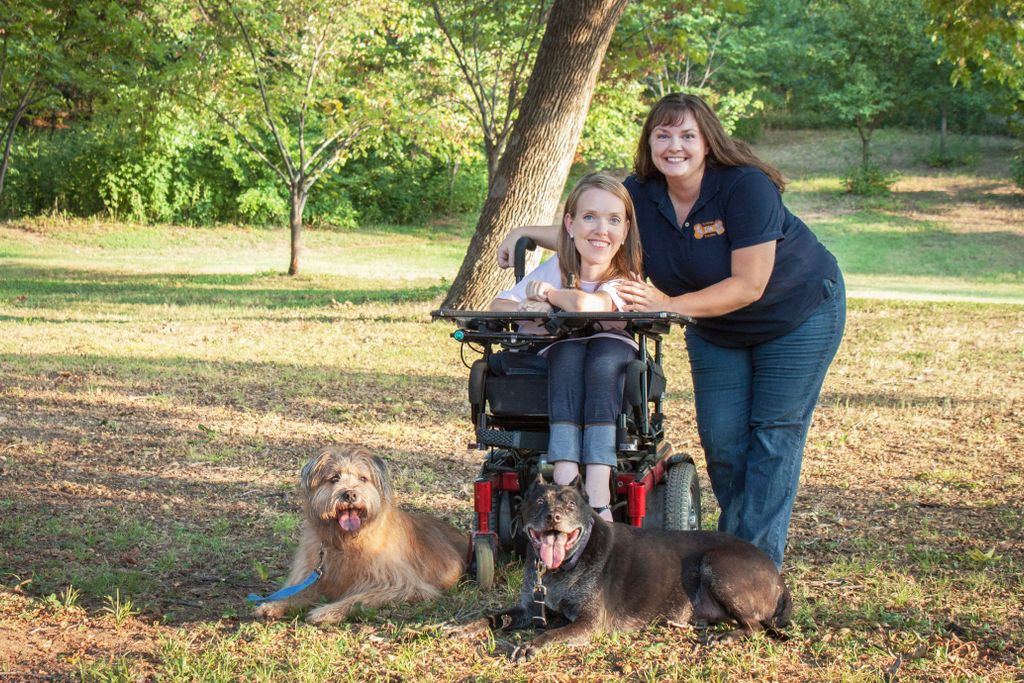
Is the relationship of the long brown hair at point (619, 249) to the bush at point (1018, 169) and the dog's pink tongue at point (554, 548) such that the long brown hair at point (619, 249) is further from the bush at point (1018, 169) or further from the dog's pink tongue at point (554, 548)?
the bush at point (1018, 169)

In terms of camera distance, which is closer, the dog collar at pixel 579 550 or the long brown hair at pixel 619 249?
the dog collar at pixel 579 550

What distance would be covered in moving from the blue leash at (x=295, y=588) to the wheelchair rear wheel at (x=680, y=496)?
146 cm

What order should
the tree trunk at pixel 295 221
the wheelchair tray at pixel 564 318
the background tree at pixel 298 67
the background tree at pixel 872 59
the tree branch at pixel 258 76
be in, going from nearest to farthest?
1. the wheelchair tray at pixel 564 318
2. the tree branch at pixel 258 76
3. the background tree at pixel 298 67
4. the tree trunk at pixel 295 221
5. the background tree at pixel 872 59

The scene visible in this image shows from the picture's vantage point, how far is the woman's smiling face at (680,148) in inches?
170

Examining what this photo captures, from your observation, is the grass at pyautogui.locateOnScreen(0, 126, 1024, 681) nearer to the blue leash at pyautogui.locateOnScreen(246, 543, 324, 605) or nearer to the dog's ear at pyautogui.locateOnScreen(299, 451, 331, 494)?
the blue leash at pyautogui.locateOnScreen(246, 543, 324, 605)

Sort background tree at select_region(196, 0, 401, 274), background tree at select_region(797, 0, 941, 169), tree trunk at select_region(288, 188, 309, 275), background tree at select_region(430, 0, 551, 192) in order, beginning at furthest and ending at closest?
background tree at select_region(797, 0, 941, 169), tree trunk at select_region(288, 188, 309, 275), background tree at select_region(196, 0, 401, 274), background tree at select_region(430, 0, 551, 192)

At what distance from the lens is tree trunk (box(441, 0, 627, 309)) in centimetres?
1147

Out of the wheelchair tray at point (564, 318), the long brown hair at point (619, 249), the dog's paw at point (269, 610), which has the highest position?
the long brown hair at point (619, 249)

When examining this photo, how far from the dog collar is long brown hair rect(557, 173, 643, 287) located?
1057 millimetres

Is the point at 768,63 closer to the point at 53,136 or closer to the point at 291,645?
the point at 53,136

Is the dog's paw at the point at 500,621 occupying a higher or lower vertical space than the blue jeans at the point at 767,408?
lower

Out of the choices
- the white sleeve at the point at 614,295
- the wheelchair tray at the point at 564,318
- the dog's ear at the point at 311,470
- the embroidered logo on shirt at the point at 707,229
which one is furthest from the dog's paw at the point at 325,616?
the embroidered logo on shirt at the point at 707,229

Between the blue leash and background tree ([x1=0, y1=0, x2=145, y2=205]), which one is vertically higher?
background tree ([x1=0, y1=0, x2=145, y2=205])

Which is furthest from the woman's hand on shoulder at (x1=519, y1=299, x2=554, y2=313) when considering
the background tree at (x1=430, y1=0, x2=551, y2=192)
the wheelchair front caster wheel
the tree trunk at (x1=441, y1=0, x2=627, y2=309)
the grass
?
the background tree at (x1=430, y1=0, x2=551, y2=192)
